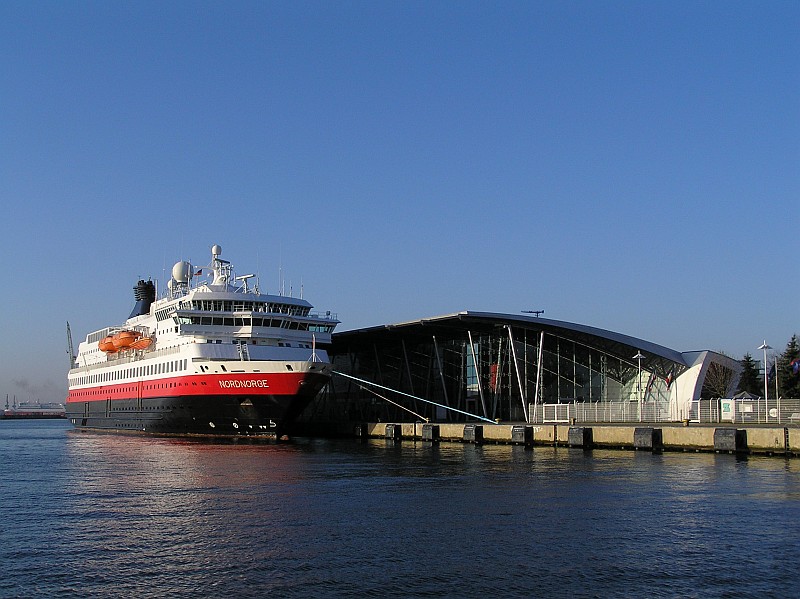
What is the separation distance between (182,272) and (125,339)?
8418mm

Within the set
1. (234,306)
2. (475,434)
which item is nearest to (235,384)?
(234,306)

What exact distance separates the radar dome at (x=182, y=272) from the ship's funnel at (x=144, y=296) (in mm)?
12255

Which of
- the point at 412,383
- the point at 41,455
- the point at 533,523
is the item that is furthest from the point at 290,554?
the point at 412,383

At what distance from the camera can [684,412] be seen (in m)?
56.9

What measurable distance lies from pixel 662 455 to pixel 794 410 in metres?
9.66

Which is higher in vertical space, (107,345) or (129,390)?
(107,345)

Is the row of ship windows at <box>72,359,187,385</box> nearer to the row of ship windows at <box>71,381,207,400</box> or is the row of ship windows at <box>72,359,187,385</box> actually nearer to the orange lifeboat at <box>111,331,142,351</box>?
the row of ship windows at <box>71,381,207,400</box>

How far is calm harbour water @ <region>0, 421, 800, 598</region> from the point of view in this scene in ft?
61.4

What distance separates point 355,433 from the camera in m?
76.9

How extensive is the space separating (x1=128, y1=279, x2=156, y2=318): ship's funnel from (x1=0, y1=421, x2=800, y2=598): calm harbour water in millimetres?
52756

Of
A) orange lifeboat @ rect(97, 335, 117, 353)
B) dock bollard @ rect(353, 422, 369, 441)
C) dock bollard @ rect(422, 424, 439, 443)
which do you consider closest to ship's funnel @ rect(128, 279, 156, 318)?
orange lifeboat @ rect(97, 335, 117, 353)

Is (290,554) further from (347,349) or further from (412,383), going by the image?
(347,349)

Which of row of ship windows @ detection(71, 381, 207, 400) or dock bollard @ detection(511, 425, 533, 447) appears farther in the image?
row of ship windows @ detection(71, 381, 207, 400)

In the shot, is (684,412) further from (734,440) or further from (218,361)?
(218,361)
